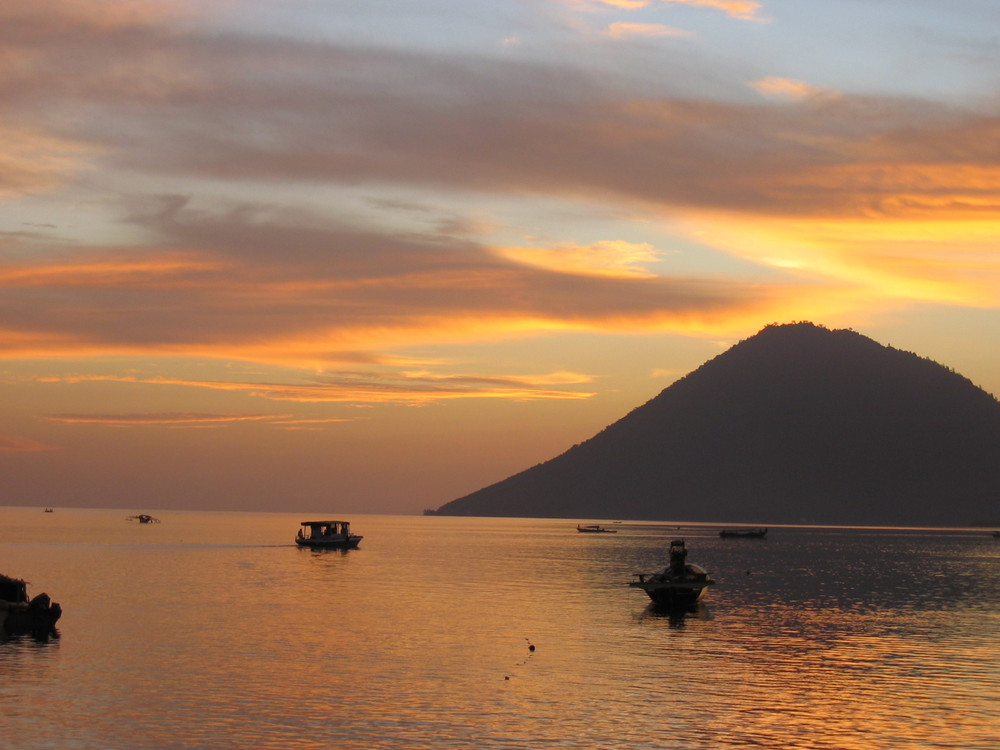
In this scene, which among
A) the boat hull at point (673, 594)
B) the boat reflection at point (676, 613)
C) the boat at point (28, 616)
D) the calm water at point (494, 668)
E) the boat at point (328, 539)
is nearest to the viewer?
the calm water at point (494, 668)

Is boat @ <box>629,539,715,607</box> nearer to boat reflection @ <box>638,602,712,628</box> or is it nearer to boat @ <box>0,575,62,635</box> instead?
boat reflection @ <box>638,602,712,628</box>

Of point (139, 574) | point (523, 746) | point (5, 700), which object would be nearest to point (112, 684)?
point (5, 700)

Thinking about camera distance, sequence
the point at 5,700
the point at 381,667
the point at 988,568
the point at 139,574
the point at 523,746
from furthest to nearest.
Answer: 1. the point at 988,568
2. the point at 139,574
3. the point at 381,667
4. the point at 5,700
5. the point at 523,746

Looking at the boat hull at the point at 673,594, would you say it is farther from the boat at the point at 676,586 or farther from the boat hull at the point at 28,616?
the boat hull at the point at 28,616

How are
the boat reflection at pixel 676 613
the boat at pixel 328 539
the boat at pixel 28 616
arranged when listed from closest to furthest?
the boat at pixel 28 616, the boat reflection at pixel 676 613, the boat at pixel 328 539

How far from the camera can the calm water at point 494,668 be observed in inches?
1725

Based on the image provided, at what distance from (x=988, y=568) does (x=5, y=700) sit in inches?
5463

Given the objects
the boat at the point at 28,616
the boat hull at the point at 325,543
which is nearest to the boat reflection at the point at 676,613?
the boat at the point at 28,616

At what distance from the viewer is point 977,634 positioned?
74.4 metres

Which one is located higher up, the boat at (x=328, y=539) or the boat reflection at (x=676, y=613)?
the boat at (x=328, y=539)

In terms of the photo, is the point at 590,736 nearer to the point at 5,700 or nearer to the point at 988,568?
the point at 5,700

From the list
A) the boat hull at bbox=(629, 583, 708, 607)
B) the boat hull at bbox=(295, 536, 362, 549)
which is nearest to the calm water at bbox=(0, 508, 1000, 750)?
the boat hull at bbox=(629, 583, 708, 607)

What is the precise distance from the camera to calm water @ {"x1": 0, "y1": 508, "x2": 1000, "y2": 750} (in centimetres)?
4381

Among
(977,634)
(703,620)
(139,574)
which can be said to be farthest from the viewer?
(139,574)
